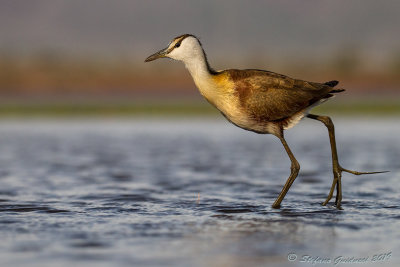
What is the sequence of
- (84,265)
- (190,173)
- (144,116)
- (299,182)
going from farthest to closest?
1. (144,116)
2. (190,173)
3. (299,182)
4. (84,265)

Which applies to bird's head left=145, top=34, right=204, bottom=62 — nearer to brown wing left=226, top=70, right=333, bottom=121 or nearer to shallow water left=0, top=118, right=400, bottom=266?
brown wing left=226, top=70, right=333, bottom=121

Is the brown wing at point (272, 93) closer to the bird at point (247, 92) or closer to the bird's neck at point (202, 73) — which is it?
the bird at point (247, 92)

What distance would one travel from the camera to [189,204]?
10570mm

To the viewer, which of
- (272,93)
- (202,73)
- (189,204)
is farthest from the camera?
(189,204)

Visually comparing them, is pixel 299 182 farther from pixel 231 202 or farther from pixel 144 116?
pixel 144 116

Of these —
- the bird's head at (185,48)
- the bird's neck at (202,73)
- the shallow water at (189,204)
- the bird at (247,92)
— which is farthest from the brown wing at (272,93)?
the shallow water at (189,204)

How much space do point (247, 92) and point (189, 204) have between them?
173 centimetres

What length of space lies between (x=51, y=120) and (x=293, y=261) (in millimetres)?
27583

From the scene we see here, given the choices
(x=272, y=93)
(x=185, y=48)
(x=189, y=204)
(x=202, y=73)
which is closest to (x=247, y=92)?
(x=272, y=93)

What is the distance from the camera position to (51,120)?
110 ft

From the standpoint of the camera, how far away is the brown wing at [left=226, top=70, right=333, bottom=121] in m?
10.2

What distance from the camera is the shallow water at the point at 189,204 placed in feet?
24.0

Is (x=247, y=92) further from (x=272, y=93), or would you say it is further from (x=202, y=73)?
(x=202, y=73)

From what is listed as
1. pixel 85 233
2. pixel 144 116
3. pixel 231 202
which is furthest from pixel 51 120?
pixel 85 233
